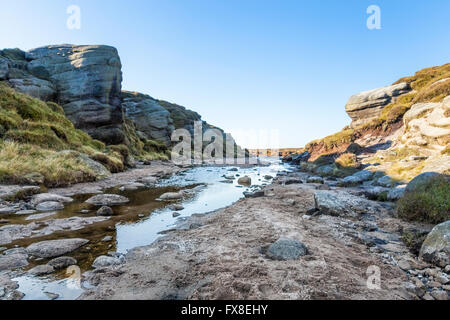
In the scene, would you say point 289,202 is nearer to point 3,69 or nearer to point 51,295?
point 51,295

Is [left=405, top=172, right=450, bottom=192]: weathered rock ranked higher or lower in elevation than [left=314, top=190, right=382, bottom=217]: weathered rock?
higher

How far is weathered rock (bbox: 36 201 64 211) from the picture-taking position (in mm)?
7339

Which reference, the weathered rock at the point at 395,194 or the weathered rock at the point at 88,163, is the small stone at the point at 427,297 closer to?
the weathered rock at the point at 395,194

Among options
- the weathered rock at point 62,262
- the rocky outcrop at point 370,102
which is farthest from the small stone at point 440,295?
the rocky outcrop at point 370,102

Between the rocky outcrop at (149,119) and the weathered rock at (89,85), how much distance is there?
72.8ft

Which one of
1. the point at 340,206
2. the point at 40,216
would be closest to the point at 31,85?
the point at 40,216

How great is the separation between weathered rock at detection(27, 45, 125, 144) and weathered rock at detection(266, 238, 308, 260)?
34487 millimetres

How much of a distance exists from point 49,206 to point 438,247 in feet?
34.0

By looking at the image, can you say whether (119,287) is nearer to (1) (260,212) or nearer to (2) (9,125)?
(1) (260,212)

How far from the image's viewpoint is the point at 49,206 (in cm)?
748

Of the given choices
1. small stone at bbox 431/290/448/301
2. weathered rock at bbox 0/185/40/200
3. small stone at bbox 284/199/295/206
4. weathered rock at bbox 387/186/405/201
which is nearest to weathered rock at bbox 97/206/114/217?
weathered rock at bbox 0/185/40/200

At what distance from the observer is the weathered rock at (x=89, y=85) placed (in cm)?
3241

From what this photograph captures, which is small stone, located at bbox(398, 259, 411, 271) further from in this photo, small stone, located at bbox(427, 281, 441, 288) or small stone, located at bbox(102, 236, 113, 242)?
small stone, located at bbox(102, 236, 113, 242)
